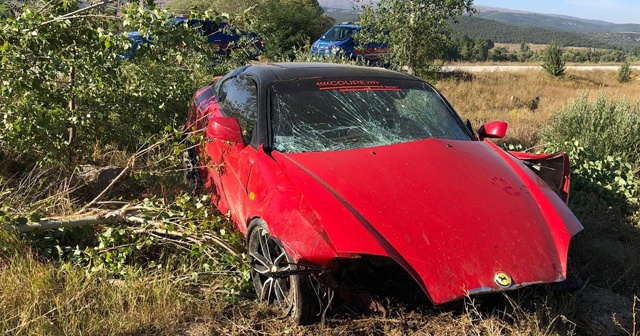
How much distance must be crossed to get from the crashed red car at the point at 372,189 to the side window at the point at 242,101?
0.06 ft

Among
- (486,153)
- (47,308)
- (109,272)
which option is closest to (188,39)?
(109,272)

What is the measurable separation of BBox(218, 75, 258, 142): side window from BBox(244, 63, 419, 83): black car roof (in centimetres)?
12

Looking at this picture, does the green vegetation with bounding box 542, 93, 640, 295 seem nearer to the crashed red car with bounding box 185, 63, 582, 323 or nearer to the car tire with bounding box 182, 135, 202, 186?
the crashed red car with bounding box 185, 63, 582, 323

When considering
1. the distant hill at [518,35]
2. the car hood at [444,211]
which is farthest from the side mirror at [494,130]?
the distant hill at [518,35]

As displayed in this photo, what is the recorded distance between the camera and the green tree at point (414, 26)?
9.16 meters

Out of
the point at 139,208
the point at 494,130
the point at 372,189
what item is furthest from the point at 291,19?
the point at 372,189

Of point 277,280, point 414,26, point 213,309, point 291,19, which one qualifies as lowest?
point 213,309

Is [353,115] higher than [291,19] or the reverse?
the reverse

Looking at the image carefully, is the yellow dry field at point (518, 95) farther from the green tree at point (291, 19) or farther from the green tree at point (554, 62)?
the green tree at point (291, 19)

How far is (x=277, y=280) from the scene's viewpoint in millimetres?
2891

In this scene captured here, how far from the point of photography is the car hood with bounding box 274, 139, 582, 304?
2.36 meters

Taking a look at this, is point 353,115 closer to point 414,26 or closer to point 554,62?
point 414,26

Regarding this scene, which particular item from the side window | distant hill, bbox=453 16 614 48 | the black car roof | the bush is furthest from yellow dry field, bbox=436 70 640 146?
distant hill, bbox=453 16 614 48

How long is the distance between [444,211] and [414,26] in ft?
23.9
